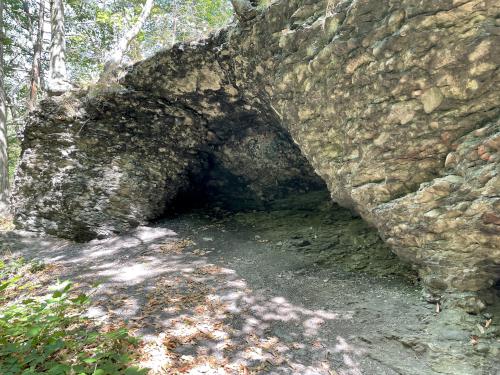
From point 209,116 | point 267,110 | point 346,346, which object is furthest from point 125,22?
point 346,346

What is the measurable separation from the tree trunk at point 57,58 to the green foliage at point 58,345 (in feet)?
22.0

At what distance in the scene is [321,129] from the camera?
516 cm

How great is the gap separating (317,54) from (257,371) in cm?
436

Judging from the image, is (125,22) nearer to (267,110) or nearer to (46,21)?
(46,21)

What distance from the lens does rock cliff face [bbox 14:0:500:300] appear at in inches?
140

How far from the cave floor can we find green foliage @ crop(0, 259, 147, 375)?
26cm

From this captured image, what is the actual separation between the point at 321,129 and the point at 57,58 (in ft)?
26.8

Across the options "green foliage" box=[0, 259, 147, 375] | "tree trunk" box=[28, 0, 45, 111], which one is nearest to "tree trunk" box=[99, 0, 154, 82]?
"tree trunk" box=[28, 0, 45, 111]

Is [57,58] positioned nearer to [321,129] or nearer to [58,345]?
[321,129]

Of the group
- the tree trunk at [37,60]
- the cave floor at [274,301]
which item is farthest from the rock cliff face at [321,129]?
the tree trunk at [37,60]

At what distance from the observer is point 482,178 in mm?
3385

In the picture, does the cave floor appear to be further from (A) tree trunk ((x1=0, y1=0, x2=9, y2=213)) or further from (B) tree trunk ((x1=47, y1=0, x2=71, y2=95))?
(B) tree trunk ((x1=47, y1=0, x2=71, y2=95))

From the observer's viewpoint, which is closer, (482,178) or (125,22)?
(482,178)

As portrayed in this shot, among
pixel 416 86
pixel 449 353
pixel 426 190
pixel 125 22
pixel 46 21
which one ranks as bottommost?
pixel 449 353
